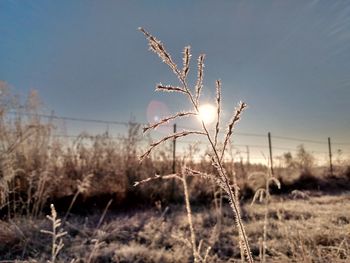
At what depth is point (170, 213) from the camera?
566 cm

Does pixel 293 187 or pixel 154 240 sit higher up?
pixel 293 187

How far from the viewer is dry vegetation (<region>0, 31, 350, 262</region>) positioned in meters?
2.57

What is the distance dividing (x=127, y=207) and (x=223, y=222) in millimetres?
2108

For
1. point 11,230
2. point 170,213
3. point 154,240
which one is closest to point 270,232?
point 154,240

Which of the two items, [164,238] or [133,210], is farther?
[133,210]

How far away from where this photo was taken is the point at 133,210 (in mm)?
6105

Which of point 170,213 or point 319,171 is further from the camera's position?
point 319,171

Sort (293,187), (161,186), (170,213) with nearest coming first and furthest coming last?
(170,213) → (161,186) → (293,187)

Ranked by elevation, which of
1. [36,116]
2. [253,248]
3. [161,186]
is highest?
[36,116]

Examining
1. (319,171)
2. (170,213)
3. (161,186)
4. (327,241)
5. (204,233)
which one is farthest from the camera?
(319,171)

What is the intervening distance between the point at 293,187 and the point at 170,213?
5.71 m

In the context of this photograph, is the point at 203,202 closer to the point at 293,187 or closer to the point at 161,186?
the point at 161,186

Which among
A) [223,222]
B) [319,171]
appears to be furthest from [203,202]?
[319,171]

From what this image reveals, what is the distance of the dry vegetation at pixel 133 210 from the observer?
257 cm
